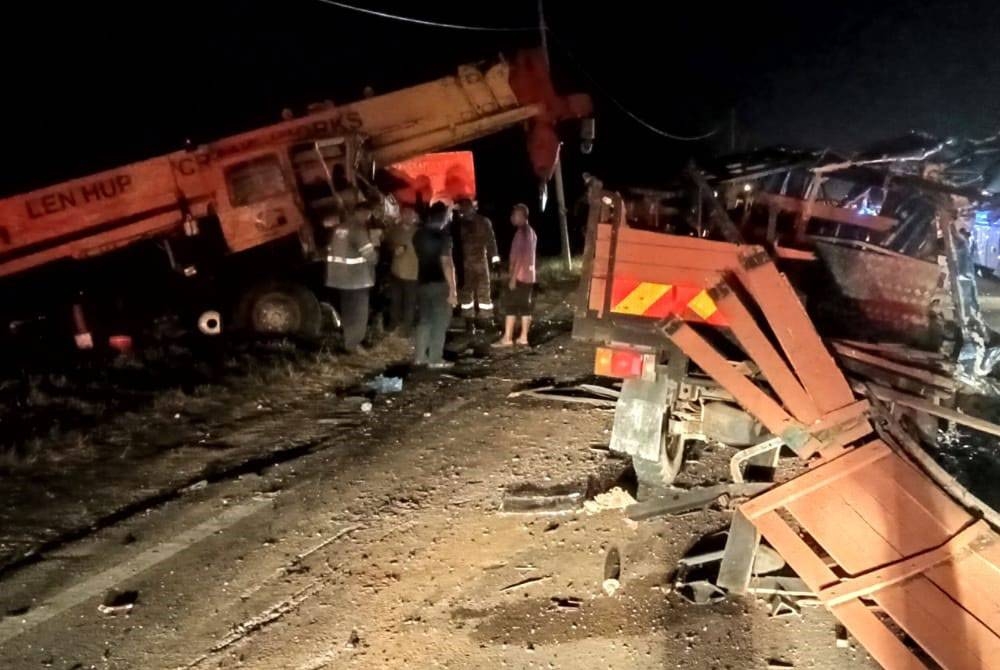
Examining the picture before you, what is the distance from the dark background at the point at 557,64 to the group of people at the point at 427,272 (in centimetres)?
1042

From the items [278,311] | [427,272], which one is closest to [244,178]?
[278,311]

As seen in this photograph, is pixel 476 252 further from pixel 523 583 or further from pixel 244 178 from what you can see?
pixel 523 583

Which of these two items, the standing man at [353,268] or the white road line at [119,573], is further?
the standing man at [353,268]

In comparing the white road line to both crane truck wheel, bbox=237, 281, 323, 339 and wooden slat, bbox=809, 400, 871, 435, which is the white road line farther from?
crane truck wheel, bbox=237, 281, 323, 339

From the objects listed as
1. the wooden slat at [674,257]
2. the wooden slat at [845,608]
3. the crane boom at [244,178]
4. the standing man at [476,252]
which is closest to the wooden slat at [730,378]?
the wooden slat at [674,257]

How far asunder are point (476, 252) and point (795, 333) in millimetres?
4886

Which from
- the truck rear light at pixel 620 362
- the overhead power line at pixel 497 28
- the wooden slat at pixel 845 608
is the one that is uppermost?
the overhead power line at pixel 497 28

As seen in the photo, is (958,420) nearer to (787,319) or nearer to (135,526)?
(787,319)

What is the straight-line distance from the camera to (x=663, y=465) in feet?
16.8

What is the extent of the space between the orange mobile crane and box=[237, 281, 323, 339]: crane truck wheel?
0.01 meters

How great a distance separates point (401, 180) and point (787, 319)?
817cm

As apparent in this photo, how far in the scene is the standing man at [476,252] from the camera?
8617mm

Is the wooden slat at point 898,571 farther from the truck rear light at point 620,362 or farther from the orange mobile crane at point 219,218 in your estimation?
the orange mobile crane at point 219,218

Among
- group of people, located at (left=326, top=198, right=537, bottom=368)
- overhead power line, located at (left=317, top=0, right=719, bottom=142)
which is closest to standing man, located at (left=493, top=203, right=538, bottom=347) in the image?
group of people, located at (left=326, top=198, right=537, bottom=368)
